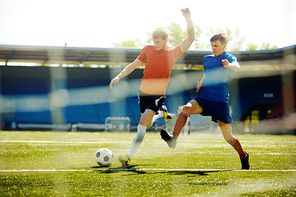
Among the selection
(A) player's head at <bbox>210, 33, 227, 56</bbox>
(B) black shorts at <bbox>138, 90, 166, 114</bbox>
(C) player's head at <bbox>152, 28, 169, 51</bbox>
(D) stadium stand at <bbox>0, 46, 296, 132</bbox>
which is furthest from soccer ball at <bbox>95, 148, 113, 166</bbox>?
(D) stadium stand at <bbox>0, 46, 296, 132</bbox>

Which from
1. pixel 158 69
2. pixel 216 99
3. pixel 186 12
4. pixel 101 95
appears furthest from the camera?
pixel 101 95

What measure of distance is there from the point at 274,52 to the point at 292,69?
3.02m

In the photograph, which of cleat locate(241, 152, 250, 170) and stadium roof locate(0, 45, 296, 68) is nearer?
cleat locate(241, 152, 250, 170)

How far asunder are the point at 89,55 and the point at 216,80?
23103 mm

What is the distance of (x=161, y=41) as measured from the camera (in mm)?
4242

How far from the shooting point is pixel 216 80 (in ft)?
13.8

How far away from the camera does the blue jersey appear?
418cm

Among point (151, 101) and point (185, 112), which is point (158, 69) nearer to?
point (151, 101)

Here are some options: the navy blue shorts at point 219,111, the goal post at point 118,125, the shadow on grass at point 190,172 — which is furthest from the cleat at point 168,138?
the goal post at point 118,125

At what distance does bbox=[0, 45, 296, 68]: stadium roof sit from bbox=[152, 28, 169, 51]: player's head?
795 inches

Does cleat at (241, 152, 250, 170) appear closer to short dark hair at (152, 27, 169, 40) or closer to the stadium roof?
short dark hair at (152, 27, 169, 40)

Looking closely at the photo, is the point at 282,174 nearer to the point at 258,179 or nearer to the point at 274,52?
the point at 258,179

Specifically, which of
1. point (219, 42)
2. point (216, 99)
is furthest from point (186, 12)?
point (216, 99)

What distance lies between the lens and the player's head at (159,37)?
419cm
